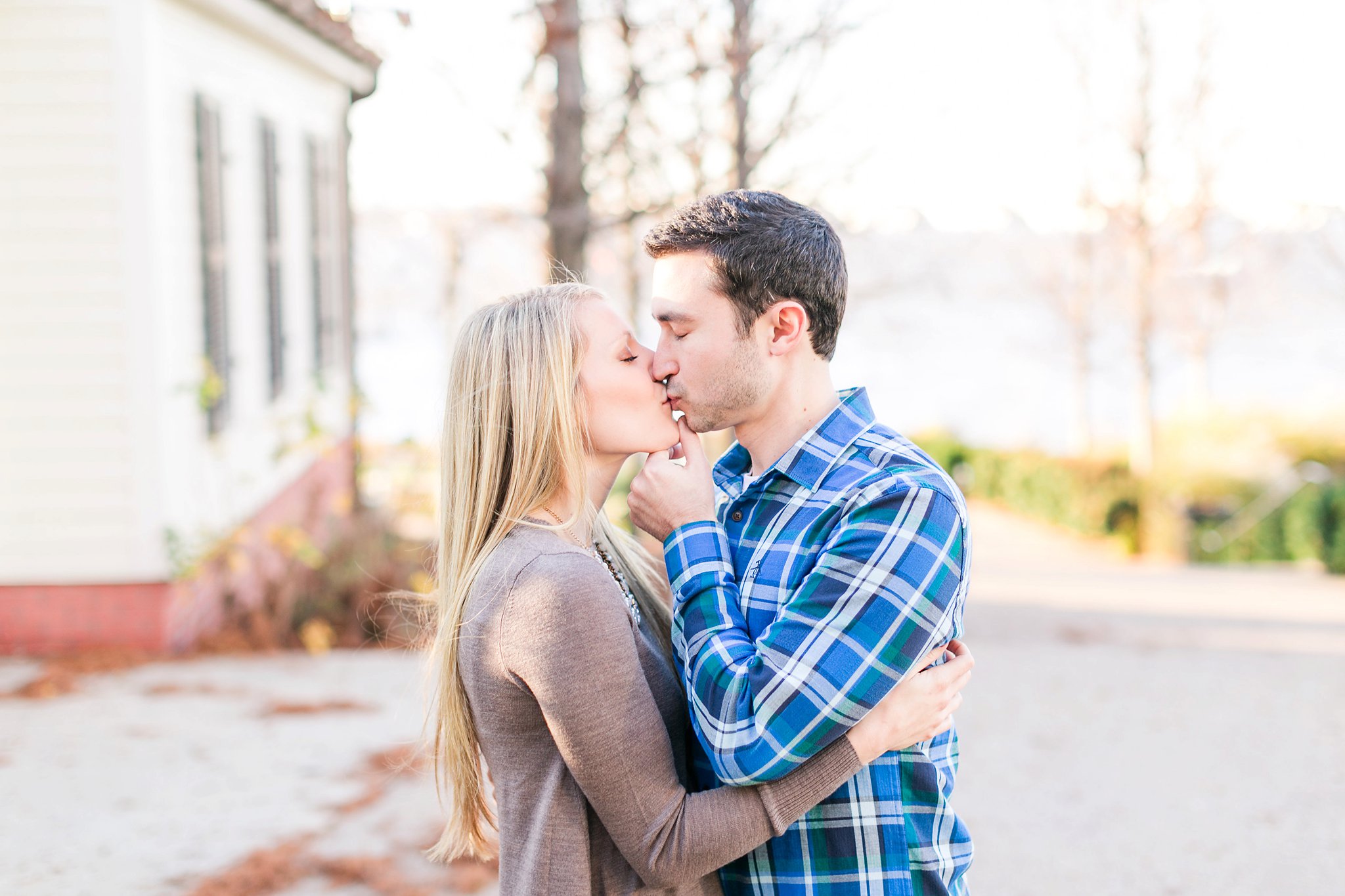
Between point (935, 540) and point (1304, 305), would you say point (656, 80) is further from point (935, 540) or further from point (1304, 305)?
point (1304, 305)

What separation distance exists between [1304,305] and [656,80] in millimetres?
47728

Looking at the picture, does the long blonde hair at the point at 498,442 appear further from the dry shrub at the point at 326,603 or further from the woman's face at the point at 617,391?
the dry shrub at the point at 326,603

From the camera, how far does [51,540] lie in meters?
6.67

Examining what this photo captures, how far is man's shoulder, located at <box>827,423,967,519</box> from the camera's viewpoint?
1829mm

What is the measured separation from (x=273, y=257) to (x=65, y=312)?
294cm

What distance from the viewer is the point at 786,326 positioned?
208 centimetres

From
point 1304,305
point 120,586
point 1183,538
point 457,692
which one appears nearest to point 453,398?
point 457,692

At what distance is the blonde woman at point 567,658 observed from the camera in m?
1.76

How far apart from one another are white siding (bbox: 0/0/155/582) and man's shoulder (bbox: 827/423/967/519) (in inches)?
228

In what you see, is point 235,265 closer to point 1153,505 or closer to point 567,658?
point 567,658

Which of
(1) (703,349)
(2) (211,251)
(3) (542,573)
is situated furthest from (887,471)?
(2) (211,251)

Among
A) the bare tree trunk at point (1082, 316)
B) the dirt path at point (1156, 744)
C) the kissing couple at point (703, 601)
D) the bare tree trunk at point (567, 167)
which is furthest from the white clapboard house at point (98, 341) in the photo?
the bare tree trunk at point (1082, 316)

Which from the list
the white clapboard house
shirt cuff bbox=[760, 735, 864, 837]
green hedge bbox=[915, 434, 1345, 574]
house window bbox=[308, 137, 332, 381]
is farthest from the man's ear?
green hedge bbox=[915, 434, 1345, 574]

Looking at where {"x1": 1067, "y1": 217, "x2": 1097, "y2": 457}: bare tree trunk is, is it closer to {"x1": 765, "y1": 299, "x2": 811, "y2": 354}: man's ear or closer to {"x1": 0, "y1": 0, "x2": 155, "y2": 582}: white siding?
{"x1": 0, "y1": 0, "x2": 155, "y2": 582}: white siding
